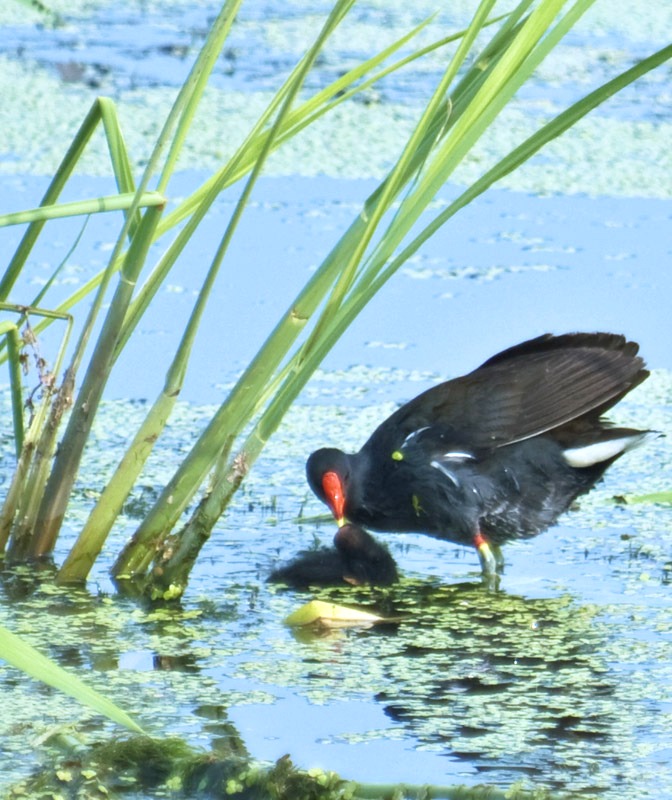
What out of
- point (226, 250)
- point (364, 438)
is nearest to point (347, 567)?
point (226, 250)

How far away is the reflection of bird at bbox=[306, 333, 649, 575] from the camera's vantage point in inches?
131

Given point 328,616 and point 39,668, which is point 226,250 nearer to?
point 328,616

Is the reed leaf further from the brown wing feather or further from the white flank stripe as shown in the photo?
the white flank stripe

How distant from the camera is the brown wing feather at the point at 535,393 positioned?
3.33m

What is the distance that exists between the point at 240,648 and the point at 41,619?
0.39 m

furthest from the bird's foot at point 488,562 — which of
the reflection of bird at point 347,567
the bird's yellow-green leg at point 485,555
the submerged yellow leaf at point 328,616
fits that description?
the submerged yellow leaf at point 328,616

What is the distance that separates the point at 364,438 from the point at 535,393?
708 millimetres

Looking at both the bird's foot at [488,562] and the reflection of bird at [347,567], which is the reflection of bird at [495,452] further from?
the reflection of bird at [347,567]

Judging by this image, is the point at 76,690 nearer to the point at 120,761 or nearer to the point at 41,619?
the point at 120,761

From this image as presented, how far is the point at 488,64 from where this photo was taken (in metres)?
2.54

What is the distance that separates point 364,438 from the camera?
13.1ft

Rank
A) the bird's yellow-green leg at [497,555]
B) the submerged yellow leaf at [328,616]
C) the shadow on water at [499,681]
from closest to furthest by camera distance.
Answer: the shadow on water at [499,681], the submerged yellow leaf at [328,616], the bird's yellow-green leg at [497,555]

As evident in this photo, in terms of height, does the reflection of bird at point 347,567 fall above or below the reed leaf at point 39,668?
above

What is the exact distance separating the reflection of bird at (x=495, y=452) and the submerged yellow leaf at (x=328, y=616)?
499 millimetres
